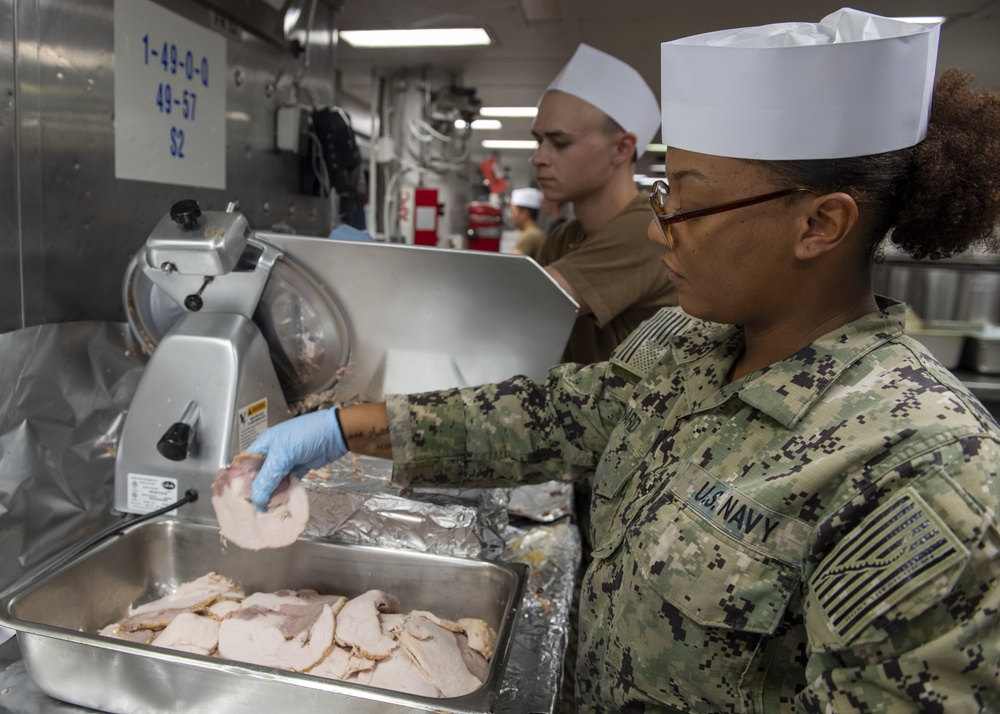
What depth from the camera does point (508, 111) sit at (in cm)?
663

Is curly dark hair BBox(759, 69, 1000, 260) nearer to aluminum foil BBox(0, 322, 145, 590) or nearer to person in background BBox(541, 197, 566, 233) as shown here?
aluminum foil BBox(0, 322, 145, 590)

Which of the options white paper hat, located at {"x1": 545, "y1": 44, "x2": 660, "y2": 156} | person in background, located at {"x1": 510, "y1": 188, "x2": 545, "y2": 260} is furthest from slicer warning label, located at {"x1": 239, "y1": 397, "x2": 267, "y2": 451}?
person in background, located at {"x1": 510, "y1": 188, "x2": 545, "y2": 260}

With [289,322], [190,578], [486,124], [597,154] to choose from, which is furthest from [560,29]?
[486,124]

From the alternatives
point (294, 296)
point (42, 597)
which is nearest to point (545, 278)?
point (294, 296)

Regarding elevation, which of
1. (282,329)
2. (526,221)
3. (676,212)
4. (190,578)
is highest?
(526,221)

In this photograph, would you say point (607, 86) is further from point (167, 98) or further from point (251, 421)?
point (251, 421)

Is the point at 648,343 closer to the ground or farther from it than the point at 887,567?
farther from it

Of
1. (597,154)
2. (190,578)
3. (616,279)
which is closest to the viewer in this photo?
(190,578)

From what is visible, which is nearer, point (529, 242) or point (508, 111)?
point (529, 242)

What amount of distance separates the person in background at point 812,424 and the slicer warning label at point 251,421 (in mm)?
726

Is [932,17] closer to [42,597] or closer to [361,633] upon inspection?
[361,633]

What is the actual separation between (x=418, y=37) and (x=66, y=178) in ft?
9.80

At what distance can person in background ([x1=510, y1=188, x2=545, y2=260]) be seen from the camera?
622 centimetres

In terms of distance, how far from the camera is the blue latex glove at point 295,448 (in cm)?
109
